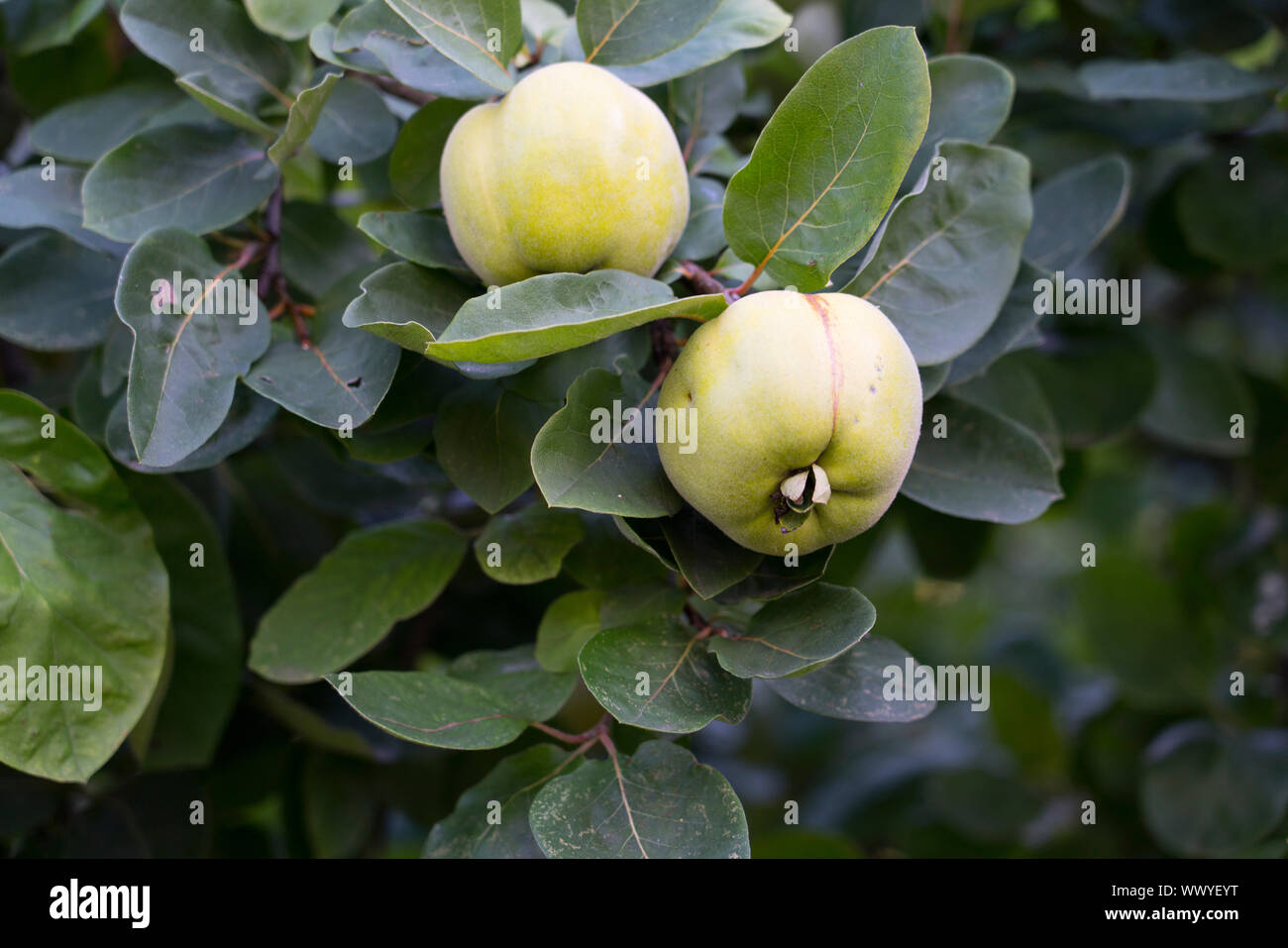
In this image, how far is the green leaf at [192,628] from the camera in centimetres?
107

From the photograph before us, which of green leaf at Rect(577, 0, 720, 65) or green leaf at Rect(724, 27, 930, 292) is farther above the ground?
green leaf at Rect(577, 0, 720, 65)

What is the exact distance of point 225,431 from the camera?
3.01ft

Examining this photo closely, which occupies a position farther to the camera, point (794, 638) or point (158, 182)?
point (158, 182)

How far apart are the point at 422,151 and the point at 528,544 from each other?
0.35 m

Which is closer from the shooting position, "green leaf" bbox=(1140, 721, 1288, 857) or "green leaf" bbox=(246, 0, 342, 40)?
"green leaf" bbox=(246, 0, 342, 40)

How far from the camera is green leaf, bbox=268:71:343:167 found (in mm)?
813

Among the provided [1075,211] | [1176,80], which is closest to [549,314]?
[1075,211]

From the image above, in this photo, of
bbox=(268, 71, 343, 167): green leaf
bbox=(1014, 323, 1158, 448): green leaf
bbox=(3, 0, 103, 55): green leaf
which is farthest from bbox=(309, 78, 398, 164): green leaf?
bbox=(1014, 323, 1158, 448): green leaf

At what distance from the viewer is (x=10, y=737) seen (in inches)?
33.1

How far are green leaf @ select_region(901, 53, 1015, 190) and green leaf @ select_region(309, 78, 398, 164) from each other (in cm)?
49

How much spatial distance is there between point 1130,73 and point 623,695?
0.90 m

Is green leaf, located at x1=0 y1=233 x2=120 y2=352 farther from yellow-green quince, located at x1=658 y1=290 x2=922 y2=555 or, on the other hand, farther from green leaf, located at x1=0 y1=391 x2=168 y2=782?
yellow-green quince, located at x1=658 y1=290 x2=922 y2=555
